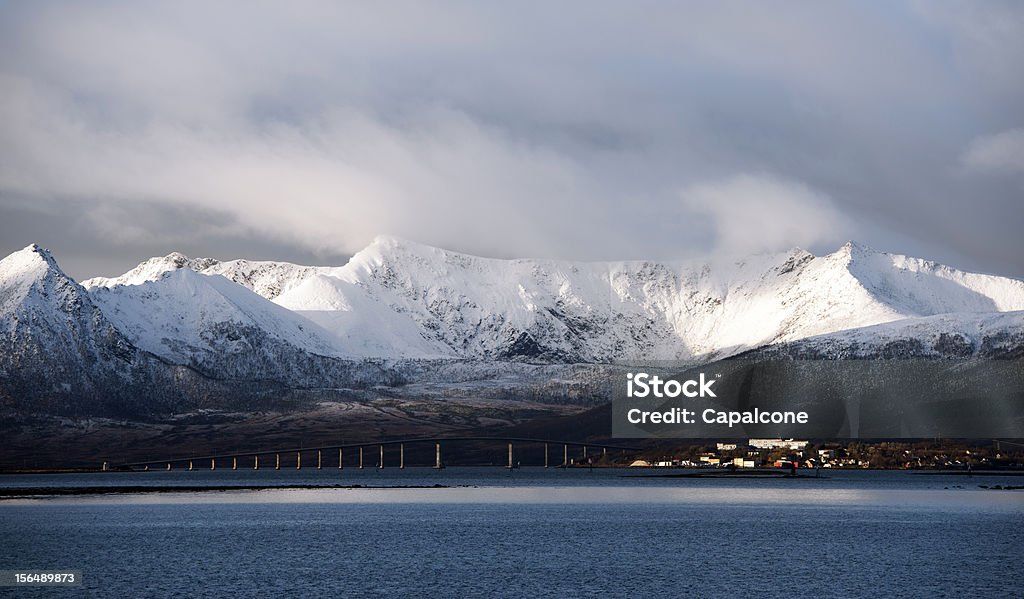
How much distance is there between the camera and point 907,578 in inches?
4200

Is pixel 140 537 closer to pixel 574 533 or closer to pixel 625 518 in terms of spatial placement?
pixel 574 533

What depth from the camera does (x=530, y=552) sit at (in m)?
129

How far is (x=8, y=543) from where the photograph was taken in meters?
136

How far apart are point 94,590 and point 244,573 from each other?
46.9 feet

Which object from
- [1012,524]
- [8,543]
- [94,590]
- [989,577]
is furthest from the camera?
[1012,524]

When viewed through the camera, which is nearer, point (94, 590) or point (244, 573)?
point (94, 590)

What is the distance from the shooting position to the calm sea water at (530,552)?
10169cm

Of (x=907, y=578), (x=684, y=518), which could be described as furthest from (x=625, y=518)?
(x=907, y=578)

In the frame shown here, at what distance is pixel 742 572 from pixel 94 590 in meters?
48.9

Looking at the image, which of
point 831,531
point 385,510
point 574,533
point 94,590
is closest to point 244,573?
point 94,590

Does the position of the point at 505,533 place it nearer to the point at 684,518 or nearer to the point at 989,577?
the point at 684,518

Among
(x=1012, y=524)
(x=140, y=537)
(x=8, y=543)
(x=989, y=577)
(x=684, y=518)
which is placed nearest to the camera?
(x=989, y=577)

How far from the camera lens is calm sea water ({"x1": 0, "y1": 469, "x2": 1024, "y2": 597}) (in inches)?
4003

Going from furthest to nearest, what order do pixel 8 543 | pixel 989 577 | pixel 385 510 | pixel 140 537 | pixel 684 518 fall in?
pixel 385 510, pixel 684 518, pixel 140 537, pixel 8 543, pixel 989 577
